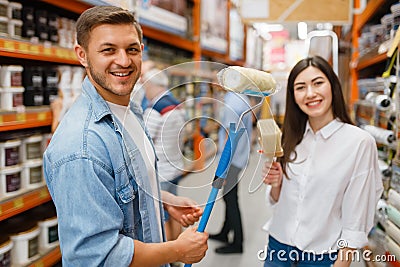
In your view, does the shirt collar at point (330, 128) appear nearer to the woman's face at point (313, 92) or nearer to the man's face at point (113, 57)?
the woman's face at point (313, 92)

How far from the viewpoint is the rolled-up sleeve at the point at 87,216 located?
1172 mm

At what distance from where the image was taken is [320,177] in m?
1.71

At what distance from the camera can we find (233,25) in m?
9.88

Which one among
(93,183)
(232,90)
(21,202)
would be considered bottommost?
(21,202)

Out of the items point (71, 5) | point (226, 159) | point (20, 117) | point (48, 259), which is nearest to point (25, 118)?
point (20, 117)

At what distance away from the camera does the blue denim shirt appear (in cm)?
118

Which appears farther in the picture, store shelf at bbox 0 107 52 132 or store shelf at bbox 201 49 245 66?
store shelf at bbox 201 49 245 66

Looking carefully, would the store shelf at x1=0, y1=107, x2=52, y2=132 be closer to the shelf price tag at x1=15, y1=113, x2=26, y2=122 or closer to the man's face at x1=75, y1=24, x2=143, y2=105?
the shelf price tag at x1=15, y1=113, x2=26, y2=122

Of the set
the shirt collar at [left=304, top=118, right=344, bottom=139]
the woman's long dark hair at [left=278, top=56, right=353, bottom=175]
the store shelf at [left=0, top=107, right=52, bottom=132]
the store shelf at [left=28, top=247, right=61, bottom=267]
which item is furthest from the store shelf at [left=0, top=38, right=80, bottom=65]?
the shirt collar at [left=304, top=118, right=344, bottom=139]

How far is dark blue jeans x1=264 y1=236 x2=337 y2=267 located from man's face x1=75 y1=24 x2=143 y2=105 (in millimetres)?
990

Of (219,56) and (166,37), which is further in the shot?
(219,56)

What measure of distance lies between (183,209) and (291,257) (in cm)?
57

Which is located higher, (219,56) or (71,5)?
(219,56)

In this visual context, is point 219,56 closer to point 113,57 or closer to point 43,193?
point 43,193
